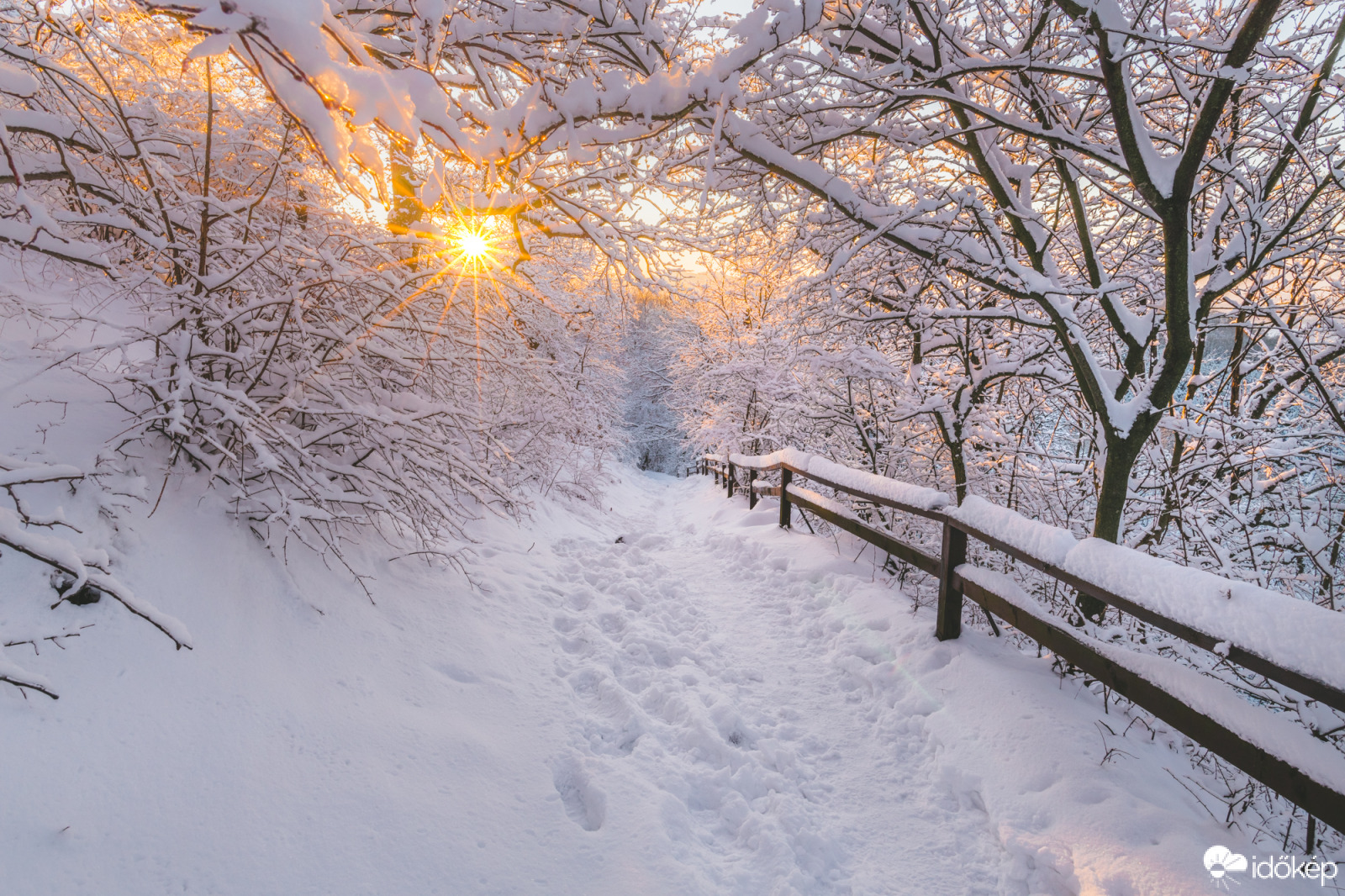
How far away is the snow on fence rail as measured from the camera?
1660 mm

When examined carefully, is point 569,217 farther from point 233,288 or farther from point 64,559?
point 64,559

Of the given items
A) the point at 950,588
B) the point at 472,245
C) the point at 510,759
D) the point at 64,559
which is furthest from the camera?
the point at 950,588

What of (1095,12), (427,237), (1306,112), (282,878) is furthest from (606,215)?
(1306,112)

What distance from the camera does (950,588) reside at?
145 inches

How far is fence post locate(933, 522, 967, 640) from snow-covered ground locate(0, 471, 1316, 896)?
144 millimetres

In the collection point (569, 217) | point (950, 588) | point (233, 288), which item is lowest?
point (950, 588)

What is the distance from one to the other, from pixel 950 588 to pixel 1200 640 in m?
1.80

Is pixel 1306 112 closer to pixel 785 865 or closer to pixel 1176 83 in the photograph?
pixel 1176 83

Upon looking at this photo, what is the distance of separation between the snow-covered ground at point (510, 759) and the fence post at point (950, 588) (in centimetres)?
14

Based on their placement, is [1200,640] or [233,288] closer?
[1200,640]

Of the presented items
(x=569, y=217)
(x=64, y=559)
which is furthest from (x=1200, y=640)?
(x=64, y=559)

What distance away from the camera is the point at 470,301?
4.42 m

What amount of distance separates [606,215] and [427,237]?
1.22m

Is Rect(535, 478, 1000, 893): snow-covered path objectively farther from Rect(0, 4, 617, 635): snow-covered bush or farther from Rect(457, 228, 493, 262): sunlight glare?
Rect(457, 228, 493, 262): sunlight glare
